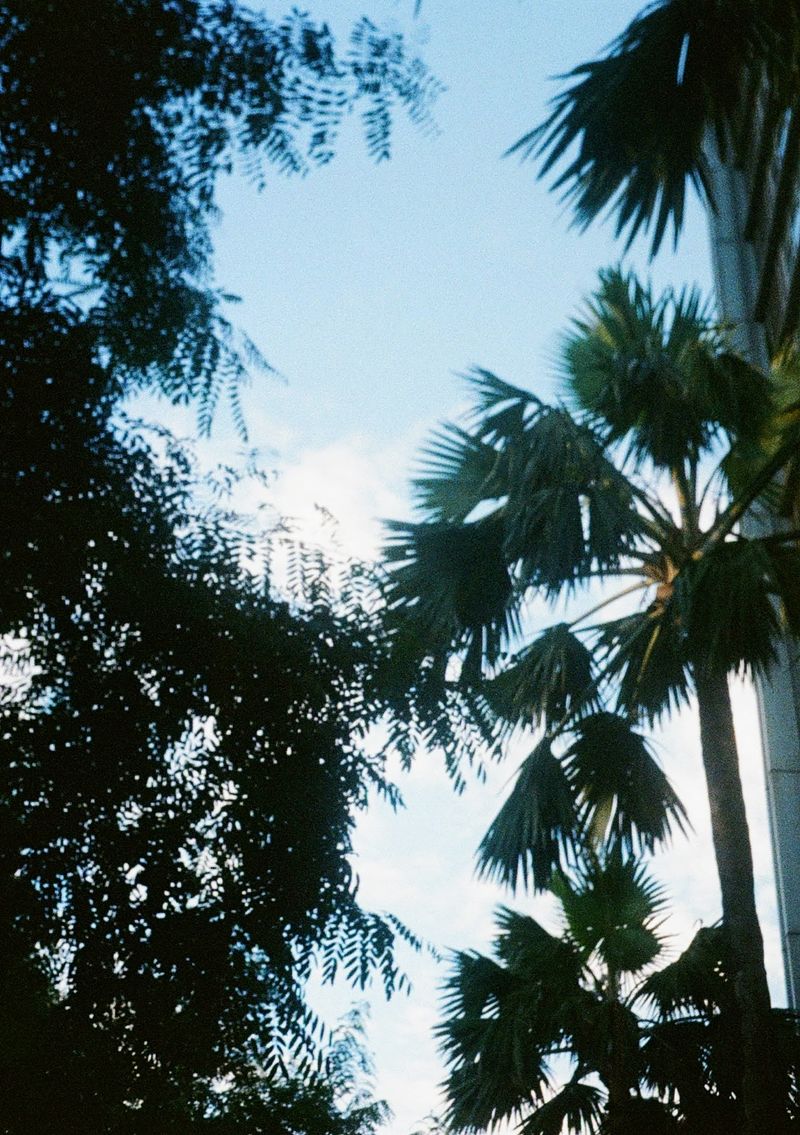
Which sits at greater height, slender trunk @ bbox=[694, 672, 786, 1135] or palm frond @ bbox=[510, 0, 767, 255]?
palm frond @ bbox=[510, 0, 767, 255]

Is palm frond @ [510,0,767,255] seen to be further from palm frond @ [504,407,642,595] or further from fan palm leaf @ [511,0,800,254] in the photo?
palm frond @ [504,407,642,595]

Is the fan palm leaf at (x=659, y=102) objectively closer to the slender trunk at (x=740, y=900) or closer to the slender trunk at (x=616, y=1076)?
the slender trunk at (x=740, y=900)

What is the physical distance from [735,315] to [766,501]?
3657 mm

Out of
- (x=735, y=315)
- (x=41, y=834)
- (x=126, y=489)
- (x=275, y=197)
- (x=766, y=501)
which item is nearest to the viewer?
(x=41, y=834)

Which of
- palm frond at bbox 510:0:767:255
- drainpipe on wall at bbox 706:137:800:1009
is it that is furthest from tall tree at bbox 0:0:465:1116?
drainpipe on wall at bbox 706:137:800:1009

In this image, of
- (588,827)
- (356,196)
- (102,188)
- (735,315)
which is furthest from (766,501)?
(102,188)

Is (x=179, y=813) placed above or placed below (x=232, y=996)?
above

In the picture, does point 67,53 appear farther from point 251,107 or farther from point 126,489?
point 126,489

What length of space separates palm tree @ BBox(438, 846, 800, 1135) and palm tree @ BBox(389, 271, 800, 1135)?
0.39m

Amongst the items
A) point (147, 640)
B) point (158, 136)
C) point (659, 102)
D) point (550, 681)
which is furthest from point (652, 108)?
point (550, 681)

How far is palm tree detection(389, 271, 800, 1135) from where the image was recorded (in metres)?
6.14

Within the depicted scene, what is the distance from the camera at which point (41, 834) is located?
234cm

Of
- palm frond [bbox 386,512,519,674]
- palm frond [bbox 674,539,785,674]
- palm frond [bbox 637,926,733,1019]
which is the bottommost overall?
palm frond [bbox 637,926,733,1019]

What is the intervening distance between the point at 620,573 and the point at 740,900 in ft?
6.27
